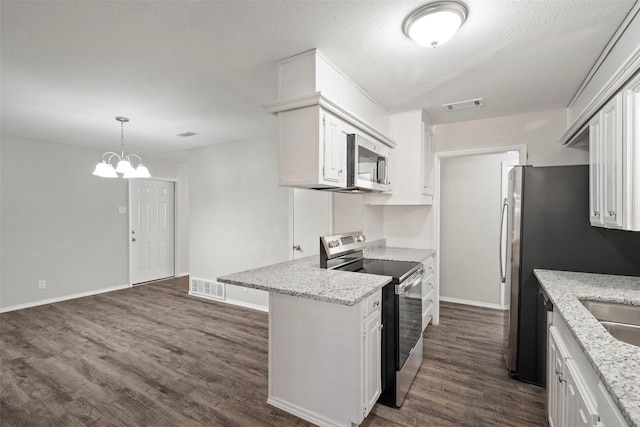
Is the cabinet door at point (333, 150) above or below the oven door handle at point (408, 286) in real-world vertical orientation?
above

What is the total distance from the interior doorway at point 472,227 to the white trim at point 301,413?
9.09ft

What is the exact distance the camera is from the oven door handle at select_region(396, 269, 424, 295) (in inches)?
84.7

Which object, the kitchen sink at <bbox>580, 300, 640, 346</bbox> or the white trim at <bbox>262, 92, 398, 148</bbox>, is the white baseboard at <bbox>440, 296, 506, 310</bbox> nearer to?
the kitchen sink at <bbox>580, 300, 640, 346</bbox>

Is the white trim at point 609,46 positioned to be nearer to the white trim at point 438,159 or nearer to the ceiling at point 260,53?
the ceiling at point 260,53

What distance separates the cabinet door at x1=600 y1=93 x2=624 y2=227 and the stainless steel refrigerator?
0.48m

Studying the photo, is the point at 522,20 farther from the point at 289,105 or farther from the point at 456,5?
the point at 289,105

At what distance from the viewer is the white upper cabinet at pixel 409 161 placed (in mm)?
3277

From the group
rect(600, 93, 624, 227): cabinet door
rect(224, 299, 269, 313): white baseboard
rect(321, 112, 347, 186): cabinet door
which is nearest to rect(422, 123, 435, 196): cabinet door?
rect(321, 112, 347, 186): cabinet door

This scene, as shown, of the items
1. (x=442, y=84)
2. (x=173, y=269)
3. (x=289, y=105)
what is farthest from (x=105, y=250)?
(x=442, y=84)

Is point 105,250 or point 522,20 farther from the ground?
point 522,20

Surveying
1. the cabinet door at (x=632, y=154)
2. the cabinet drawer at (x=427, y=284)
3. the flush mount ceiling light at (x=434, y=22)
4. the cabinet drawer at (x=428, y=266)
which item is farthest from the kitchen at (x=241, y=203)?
the cabinet door at (x=632, y=154)

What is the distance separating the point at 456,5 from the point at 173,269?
6.62 meters

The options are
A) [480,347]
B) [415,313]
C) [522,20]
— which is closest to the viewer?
[522,20]

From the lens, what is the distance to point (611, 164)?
5.72 ft
